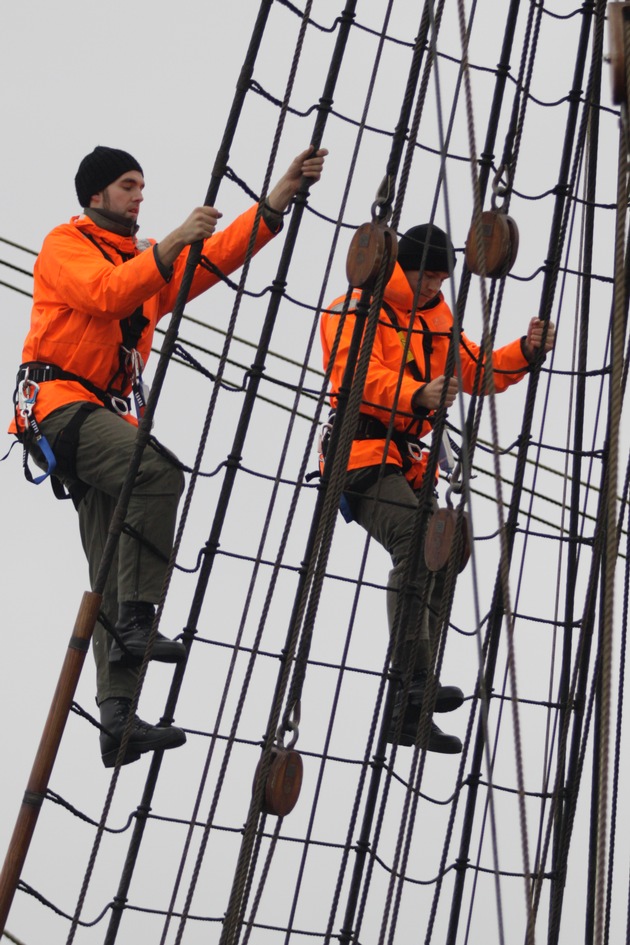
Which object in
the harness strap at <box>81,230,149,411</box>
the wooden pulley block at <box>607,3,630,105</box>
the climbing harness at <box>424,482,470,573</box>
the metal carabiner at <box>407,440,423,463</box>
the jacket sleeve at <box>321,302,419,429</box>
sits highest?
the jacket sleeve at <box>321,302,419,429</box>

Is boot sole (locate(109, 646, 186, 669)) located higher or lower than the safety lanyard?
lower

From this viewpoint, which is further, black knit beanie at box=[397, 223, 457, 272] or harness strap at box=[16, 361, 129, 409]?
black knit beanie at box=[397, 223, 457, 272]

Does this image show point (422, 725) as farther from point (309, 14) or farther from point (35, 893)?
point (309, 14)

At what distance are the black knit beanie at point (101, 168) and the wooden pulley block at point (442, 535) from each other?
1.16 meters

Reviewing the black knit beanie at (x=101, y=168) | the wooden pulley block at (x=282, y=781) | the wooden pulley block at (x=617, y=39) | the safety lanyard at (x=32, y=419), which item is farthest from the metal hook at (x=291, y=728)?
the wooden pulley block at (x=617, y=39)

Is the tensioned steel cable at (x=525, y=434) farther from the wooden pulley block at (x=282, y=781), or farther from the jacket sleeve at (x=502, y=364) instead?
the wooden pulley block at (x=282, y=781)

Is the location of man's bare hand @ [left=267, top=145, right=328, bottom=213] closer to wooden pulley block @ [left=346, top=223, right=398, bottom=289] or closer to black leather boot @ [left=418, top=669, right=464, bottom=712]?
wooden pulley block @ [left=346, top=223, right=398, bottom=289]

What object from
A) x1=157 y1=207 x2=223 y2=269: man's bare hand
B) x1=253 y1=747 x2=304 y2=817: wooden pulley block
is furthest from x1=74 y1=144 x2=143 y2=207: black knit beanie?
x1=253 y1=747 x2=304 y2=817: wooden pulley block

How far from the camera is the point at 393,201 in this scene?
4.39 m

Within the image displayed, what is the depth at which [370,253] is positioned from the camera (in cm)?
409

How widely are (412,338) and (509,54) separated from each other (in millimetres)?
892

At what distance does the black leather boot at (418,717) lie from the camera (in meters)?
4.32

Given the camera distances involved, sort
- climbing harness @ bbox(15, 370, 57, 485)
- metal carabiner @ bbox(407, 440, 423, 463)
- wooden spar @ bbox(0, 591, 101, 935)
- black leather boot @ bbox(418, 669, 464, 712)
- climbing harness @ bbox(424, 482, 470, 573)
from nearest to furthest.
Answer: wooden spar @ bbox(0, 591, 101, 935)
climbing harness @ bbox(15, 370, 57, 485)
climbing harness @ bbox(424, 482, 470, 573)
black leather boot @ bbox(418, 669, 464, 712)
metal carabiner @ bbox(407, 440, 423, 463)

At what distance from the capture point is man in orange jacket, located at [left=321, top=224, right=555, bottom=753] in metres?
4.36
